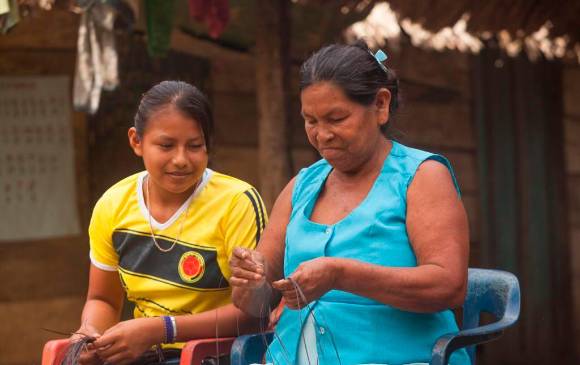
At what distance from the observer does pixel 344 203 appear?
309 cm

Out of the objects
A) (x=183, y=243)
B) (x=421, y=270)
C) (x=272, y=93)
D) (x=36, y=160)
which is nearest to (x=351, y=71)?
(x=421, y=270)

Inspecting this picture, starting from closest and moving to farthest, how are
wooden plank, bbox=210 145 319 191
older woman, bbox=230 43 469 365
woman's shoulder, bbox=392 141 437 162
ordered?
older woman, bbox=230 43 469 365
woman's shoulder, bbox=392 141 437 162
wooden plank, bbox=210 145 319 191

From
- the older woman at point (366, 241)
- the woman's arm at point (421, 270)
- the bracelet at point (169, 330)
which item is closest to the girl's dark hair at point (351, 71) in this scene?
the older woman at point (366, 241)

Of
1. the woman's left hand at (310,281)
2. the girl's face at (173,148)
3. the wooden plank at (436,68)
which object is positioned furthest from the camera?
the wooden plank at (436,68)

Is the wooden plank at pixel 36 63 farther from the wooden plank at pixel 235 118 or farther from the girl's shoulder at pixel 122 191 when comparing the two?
the girl's shoulder at pixel 122 191

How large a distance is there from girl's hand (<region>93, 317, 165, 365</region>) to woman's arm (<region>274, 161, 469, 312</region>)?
26.6 inches

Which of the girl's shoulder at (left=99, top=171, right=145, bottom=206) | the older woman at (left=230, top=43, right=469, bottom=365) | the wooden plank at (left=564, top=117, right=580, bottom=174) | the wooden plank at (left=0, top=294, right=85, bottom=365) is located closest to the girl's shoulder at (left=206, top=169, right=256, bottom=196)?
the girl's shoulder at (left=99, top=171, right=145, bottom=206)

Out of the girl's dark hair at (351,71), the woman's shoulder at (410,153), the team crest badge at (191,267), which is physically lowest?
the team crest badge at (191,267)

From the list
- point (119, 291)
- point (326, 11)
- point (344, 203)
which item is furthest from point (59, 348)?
point (326, 11)

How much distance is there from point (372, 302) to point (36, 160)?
4.33 m

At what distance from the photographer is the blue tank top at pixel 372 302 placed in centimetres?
291

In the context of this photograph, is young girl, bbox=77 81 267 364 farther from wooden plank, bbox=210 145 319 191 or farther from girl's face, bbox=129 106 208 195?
wooden plank, bbox=210 145 319 191

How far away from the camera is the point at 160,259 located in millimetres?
3451

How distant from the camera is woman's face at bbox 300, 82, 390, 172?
2.94 m
